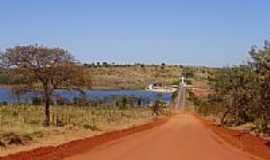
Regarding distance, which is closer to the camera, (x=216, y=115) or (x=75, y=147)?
(x=75, y=147)

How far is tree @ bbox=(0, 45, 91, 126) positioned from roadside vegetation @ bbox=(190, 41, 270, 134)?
526 inches

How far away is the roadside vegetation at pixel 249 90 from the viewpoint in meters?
31.8

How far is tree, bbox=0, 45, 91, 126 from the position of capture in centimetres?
4544

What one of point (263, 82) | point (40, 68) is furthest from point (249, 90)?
point (40, 68)

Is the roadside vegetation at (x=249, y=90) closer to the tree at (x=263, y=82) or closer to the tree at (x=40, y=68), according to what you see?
the tree at (x=263, y=82)

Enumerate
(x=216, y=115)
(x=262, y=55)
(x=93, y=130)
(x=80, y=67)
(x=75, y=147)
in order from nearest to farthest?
(x=75, y=147) < (x=262, y=55) < (x=93, y=130) < (x=80, y=67) < (x=216, y=115)

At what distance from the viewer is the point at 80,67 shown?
155 ft

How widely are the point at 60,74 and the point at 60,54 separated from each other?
5.32 ft

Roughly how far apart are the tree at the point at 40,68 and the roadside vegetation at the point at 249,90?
1336 cm

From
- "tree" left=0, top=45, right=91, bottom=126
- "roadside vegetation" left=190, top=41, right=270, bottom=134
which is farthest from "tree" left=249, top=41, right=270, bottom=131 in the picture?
"tree" left=0, top=45, right=91, bottom=126

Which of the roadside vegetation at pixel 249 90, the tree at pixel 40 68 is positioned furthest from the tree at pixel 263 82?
the tree at pixel 40 68

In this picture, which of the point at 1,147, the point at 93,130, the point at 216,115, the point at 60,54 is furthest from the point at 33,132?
the point at 216,115

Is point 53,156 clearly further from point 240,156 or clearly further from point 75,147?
point 240,156

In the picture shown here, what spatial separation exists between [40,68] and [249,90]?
51.8 feet
